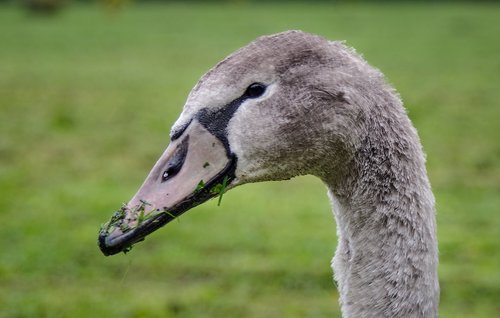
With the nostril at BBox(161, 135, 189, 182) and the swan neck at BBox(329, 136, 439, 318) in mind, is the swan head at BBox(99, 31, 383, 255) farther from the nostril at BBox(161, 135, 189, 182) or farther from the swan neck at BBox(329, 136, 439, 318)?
the swan neck at BBox(329, 136, 439, 318)

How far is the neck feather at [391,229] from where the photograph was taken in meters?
2.37

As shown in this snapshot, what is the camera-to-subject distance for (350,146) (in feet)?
7.84

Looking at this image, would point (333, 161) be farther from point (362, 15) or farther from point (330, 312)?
point (362, 15)

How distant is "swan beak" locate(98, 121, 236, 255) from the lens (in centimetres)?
227

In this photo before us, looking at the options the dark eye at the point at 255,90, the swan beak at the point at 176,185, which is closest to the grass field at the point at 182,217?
the swan beak at the point at 176,185

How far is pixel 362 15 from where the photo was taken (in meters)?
24.4

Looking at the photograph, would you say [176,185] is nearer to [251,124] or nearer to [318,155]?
[251,124]

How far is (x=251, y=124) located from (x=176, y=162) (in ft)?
0.75

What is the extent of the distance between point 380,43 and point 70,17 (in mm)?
10466

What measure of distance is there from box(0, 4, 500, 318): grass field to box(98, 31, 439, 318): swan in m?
1.47

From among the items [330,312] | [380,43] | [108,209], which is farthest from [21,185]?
[380,43]

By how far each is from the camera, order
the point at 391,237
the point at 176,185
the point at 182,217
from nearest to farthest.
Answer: the point at 176,185 → the point at 391,237 → the point at 182,217

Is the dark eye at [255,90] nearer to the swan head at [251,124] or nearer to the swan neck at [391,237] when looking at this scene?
the swan head at [251,124]

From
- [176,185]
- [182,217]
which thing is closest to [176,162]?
[176,185]
